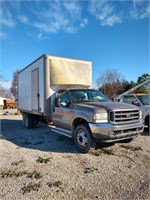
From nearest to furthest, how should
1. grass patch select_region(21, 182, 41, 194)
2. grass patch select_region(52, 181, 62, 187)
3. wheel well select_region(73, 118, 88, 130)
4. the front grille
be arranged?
grass patch select_region(21, 182, 41, 194) < grass patch select_region(52, 181, 62, 187) < the front grille < wheel well select_region(73, 118, 88, 130)

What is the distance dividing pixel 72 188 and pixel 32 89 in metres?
6.71

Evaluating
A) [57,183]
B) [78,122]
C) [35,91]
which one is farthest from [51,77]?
[57,183]

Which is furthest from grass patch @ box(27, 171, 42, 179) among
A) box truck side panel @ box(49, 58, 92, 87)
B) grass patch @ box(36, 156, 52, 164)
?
box truck side panel @ box(49, 58, 92, 87)

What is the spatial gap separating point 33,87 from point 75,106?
3896 mm

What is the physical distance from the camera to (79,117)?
5.91 meters

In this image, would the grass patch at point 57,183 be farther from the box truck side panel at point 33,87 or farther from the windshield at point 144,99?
the windshield at point 144,99

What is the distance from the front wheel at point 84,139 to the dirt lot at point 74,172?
203 millimetres

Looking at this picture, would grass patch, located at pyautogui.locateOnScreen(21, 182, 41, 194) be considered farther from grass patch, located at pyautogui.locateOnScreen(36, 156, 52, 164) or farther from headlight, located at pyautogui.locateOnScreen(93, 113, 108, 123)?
headlight, located at pyautogui.locateOnScreen(93, 113, 108, 123)

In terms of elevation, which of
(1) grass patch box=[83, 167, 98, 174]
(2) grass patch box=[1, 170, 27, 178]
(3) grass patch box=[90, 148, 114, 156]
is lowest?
(2) grass patch box=[1, 170, 27, 178]

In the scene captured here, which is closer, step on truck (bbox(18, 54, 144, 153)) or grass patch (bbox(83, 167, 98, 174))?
grass patch (bbox(83, 167, 98, 174))

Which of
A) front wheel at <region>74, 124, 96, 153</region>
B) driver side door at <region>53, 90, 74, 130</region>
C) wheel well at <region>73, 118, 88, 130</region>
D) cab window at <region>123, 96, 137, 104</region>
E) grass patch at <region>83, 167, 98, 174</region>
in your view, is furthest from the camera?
cab window at <region>123, 96, 137, 104</region>

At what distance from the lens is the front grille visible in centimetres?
529

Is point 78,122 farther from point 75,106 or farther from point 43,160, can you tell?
point 43,160

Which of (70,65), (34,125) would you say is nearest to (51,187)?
(70,65)
